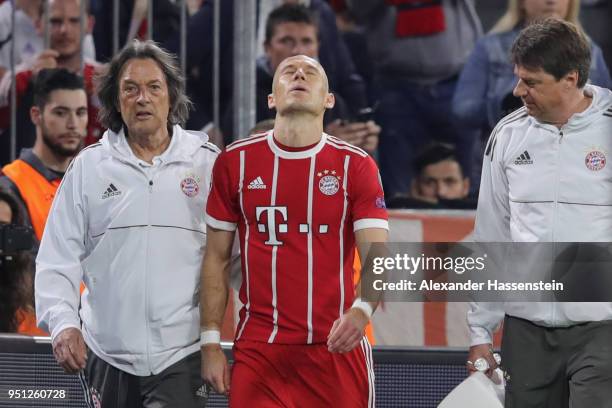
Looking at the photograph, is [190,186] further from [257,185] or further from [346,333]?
[346,333]

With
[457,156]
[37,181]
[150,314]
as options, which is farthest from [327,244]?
[457,156]

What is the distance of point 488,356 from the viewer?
13.6 feet

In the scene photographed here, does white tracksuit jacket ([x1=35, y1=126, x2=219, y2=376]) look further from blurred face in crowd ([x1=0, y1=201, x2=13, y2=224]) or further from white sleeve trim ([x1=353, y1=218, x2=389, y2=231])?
blurred face in crowd ([x1=0, y1=201, x2=13, y2=224])

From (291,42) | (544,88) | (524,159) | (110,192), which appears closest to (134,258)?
(110,192)

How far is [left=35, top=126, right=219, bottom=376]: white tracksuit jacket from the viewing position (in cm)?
405

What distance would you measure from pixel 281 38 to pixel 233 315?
143 cm

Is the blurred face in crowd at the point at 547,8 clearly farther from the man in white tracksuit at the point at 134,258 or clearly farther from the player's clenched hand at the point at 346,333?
the player's clenched hand at the point at 346,333

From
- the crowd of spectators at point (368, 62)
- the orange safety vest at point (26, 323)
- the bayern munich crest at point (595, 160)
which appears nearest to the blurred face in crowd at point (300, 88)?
the bayern munich crest at point (595, 160)

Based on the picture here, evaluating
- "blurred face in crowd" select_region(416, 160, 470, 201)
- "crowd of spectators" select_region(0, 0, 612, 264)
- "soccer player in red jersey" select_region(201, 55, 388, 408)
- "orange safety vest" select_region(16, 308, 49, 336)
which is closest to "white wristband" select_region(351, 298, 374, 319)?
"soccer player in red jersey" select_region(201, 55, 388, 408)

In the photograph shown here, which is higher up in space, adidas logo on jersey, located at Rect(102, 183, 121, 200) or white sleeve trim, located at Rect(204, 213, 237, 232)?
adidas logo on jersey, located at Rect(102, 183, 121, 200)

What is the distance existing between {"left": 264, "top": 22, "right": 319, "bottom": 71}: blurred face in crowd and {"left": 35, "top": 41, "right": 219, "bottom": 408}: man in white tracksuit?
1960 millimetres

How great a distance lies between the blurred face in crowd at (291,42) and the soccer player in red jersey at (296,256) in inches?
86.7

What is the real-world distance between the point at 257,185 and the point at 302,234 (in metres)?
0.21

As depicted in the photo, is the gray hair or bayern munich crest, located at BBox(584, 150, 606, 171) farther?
the gray hair
